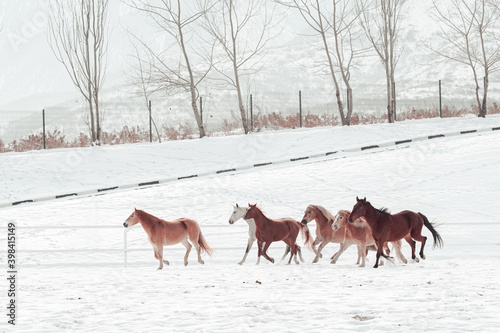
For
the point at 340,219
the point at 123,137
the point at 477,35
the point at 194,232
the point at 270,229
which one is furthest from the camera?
the point at 477,35

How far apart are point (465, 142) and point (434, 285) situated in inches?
622

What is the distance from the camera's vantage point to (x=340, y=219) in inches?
439

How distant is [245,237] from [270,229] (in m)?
3.53

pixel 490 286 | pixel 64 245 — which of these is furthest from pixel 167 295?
pixel 64 245

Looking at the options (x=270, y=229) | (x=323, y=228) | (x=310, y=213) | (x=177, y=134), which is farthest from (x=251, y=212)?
(x=177, y=134)

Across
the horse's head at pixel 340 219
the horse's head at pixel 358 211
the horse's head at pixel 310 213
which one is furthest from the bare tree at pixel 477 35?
the horse's head at pixel 358 211

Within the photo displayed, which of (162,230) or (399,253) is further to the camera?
(399,253)

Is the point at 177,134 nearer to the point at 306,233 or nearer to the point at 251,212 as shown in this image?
the point at 306,233

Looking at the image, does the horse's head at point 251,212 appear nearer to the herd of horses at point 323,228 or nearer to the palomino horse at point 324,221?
the herd of horses at point 323,228

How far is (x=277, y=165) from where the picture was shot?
22.5 meters

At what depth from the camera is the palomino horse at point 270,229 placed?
11531 mm

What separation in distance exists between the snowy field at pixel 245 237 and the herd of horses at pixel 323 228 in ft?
1.72

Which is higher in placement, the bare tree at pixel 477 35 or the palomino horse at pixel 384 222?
the bare tree at pixel 477 35

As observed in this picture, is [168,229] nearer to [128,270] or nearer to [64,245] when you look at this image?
[128,270]
